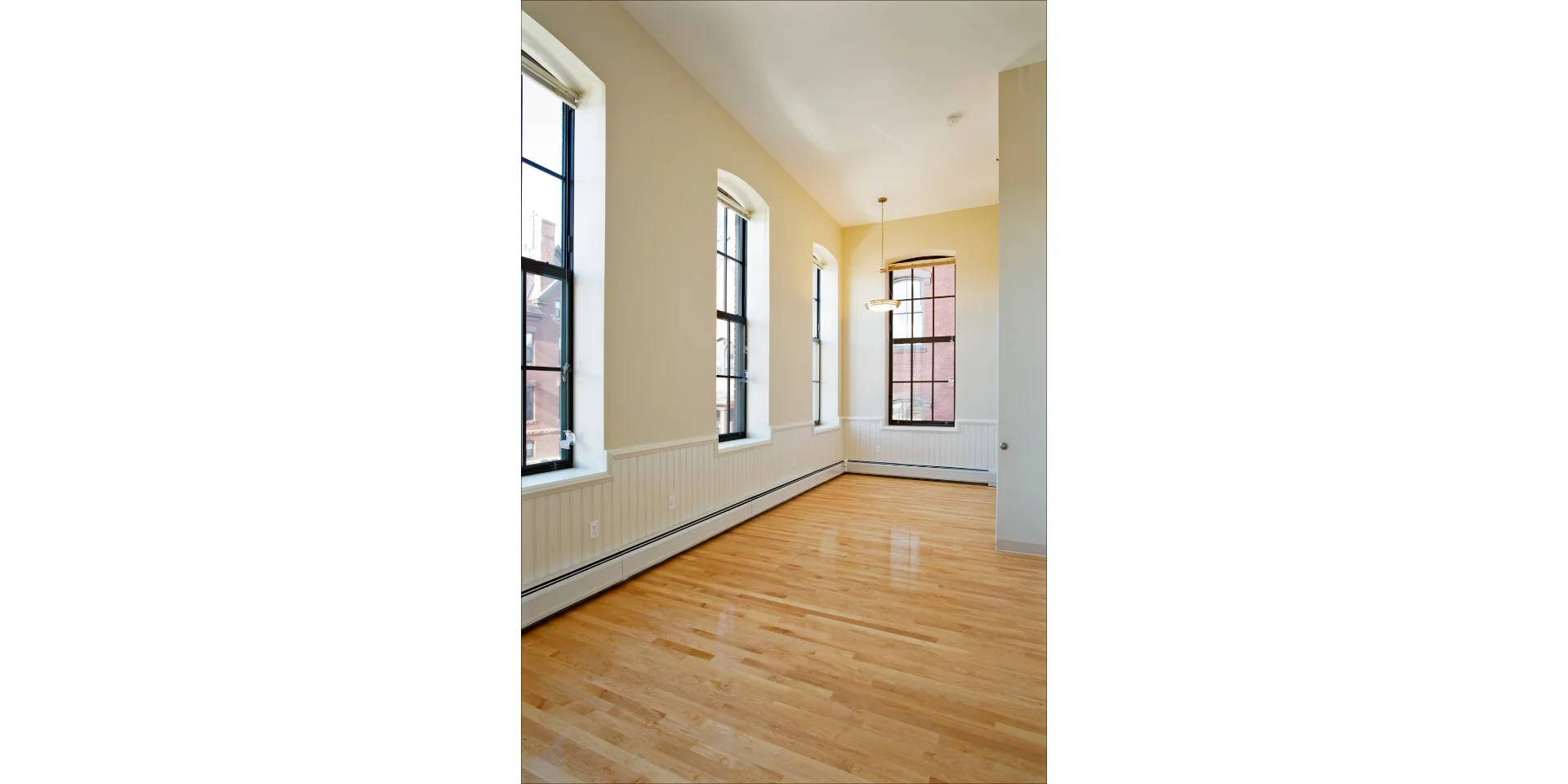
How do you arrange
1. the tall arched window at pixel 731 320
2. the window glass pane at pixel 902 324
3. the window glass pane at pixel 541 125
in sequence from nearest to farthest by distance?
the window glass pane at pixel 541 125, the tall arched window at pixel 731 320, the window glass pane at pixel 902 324

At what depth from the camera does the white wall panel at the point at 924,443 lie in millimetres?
6191

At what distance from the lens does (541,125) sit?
272 cm

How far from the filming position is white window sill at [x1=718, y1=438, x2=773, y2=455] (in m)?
4.14

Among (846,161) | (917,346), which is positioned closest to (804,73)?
(846,161)

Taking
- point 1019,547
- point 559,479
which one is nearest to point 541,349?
point 559,479

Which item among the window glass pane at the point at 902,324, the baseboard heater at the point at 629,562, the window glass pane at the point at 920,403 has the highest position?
the window glass pane at the point at 902,324

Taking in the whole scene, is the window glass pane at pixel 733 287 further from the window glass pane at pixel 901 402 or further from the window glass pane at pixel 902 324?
the window glass pane at pixel 901 402

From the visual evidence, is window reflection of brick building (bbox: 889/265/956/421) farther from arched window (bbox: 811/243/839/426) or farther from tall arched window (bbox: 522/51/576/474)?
tall arched window (bbox: 522/51/576/474)

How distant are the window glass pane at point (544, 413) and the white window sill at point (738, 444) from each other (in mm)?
1434

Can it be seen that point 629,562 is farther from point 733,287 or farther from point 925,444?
point 925,444

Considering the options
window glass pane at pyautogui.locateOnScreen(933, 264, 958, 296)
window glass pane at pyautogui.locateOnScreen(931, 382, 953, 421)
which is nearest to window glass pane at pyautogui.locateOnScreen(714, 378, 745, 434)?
window glass pane at pyautogui.locateOnScreen(931, 382, 953, 421)
